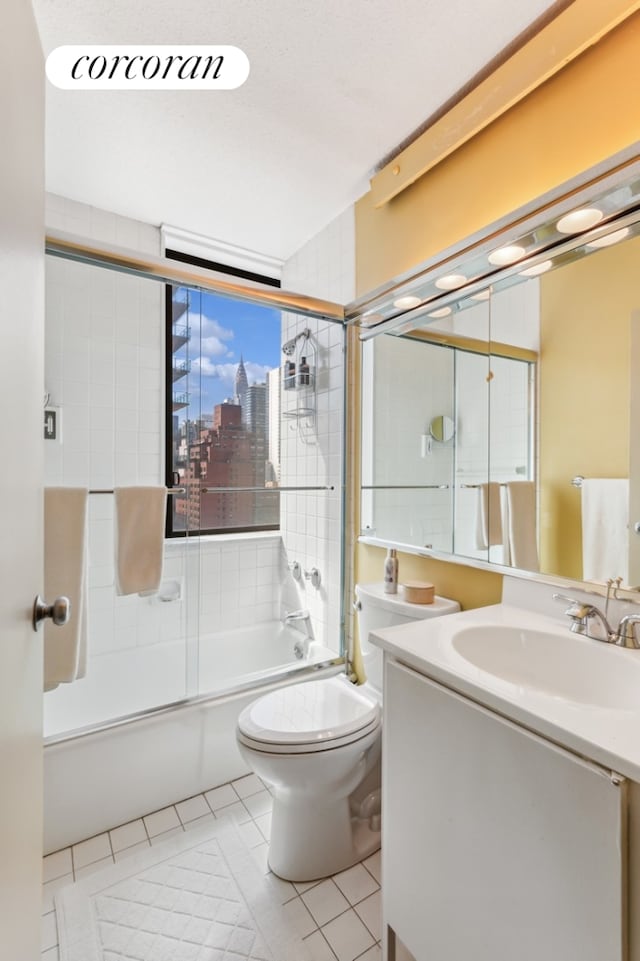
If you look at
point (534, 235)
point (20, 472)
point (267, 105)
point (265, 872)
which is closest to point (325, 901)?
point (265, 872)

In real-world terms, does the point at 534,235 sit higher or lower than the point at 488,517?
higher

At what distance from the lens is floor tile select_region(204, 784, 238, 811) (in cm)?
166

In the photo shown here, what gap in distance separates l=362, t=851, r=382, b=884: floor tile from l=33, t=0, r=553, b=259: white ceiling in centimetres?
246

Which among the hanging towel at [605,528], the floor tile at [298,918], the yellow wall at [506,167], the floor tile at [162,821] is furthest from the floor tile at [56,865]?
the hanging towel at [605,528]

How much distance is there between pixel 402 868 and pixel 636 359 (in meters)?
1.29

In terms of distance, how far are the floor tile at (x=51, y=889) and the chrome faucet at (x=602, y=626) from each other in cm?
160

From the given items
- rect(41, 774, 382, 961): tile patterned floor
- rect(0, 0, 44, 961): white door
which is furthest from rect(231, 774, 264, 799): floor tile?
rect(0, 0, 44, 961): white door

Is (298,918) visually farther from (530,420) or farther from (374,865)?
(530,420)

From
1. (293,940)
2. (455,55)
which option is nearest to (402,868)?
(293,940)

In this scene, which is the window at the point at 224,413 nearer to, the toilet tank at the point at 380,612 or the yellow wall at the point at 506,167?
the yellow wall at the point at 506,167

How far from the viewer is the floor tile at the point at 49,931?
1145mm

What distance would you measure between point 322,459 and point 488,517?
0.94m

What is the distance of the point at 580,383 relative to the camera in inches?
46.3

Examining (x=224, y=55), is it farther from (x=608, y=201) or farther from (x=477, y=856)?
(x=477, y=856)
